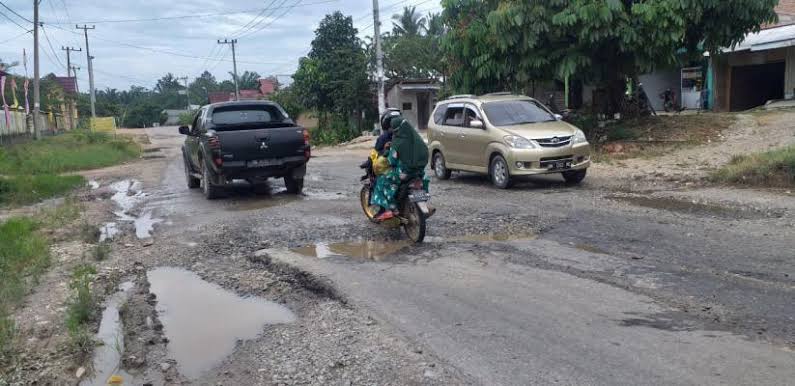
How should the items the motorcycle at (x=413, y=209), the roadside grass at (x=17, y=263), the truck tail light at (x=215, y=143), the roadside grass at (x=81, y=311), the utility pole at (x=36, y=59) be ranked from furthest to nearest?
the utility pole at (x=36, y=59)
the truck tail light at (x=215, y=143)
the motorcycle at (x=413, y=209)
the roadside grass at (x=17, y=263)
the roadside grass at (x=81, y=311)

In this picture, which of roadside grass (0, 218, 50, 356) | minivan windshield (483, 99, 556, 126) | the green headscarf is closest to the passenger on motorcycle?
the green headscarf

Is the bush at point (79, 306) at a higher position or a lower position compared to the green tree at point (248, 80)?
lower

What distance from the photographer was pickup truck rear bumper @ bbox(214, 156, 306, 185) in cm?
1142

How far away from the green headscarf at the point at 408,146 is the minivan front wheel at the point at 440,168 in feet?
19.5

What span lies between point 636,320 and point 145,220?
26.8 feet

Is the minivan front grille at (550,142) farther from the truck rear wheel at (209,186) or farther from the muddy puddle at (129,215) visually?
the muddy puddle at (129,215)

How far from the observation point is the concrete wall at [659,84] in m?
27.6

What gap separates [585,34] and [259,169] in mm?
7839

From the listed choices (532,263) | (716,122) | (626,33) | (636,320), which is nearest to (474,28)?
(626,33)

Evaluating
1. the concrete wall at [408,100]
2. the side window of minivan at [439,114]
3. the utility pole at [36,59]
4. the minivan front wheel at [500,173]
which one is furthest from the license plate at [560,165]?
the utility pole at [36,59]

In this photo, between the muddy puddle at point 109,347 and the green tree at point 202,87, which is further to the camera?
the green tree at point 202,87

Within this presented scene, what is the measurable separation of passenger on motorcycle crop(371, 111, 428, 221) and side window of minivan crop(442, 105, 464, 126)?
17.4 feet

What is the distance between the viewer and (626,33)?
14469 millimetres

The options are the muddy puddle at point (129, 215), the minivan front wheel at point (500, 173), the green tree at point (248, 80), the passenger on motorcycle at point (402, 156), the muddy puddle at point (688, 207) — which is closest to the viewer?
the passenger on motorcycle at point (402, 156)
